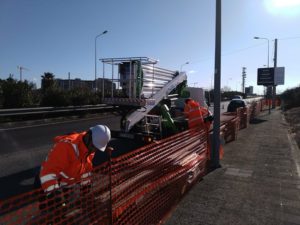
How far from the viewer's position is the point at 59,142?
3.89m

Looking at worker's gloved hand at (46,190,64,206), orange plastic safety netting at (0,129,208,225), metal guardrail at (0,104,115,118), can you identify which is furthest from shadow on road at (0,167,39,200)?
metal guardrail at (0,104,115,118)

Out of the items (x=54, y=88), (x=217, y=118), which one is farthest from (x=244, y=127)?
(x=54, y=88)

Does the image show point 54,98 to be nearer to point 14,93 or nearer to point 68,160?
point 14,93

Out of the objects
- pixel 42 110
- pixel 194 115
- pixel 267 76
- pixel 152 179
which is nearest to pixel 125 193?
pixel 152 179

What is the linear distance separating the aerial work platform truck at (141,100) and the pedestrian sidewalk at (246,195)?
2559 millimetres

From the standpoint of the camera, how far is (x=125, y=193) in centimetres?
461

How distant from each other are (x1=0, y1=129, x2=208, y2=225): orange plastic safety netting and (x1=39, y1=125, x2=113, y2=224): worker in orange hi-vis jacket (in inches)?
0.6

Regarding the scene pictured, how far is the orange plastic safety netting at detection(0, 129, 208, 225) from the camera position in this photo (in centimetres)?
372

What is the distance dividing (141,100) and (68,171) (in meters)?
7.16

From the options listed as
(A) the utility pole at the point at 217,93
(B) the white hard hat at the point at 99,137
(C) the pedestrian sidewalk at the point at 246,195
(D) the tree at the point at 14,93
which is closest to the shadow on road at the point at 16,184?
(C) the pedestrian sidewalk at the point at 246,195

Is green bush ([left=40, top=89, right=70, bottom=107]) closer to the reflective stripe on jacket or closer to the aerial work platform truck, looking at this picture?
the aerial work platform truck

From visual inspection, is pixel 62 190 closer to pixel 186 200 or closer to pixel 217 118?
pixel 186 200

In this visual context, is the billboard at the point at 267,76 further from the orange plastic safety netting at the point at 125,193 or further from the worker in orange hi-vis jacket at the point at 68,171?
the worker in orange hi-vis jacket at the point at 68,171

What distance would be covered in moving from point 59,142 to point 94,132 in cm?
39
